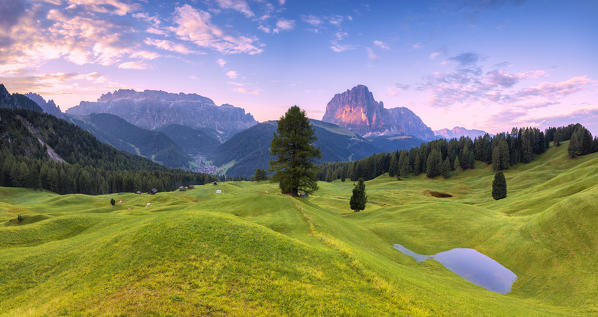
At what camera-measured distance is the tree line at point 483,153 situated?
12850 centimetres

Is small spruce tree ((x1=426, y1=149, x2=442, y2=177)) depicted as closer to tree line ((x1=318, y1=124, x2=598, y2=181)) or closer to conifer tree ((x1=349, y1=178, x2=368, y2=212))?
tree line ((x1=318, y1=124, x2=598, y2=181))

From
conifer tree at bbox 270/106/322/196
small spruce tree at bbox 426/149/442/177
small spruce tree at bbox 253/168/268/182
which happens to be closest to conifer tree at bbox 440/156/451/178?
small spruce tree at bbox 426/149/442/177

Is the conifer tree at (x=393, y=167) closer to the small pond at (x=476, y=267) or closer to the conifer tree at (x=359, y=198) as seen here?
the conifer tree at (x=359, y=198)

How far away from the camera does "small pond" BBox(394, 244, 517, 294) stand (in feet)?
76.9

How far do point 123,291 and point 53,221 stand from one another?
88.0 ft

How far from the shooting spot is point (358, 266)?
15.7 m

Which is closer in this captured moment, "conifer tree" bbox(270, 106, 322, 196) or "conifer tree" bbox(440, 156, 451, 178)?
"conifer tree" bbox(270, 106, 322, 196)

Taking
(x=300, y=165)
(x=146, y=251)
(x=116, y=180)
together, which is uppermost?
(x=300, y=165)

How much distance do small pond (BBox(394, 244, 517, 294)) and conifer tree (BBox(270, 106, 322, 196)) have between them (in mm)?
20542

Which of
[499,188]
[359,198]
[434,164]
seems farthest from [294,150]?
[434,164]

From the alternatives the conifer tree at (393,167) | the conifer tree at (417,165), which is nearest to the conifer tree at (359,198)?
the conifer tree at (393,167)

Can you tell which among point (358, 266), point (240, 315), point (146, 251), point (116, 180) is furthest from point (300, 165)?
point (116, 180)

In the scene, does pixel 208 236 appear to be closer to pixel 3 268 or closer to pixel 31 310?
pixel 31 310

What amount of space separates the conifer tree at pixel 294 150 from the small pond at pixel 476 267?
20542 millimetres
